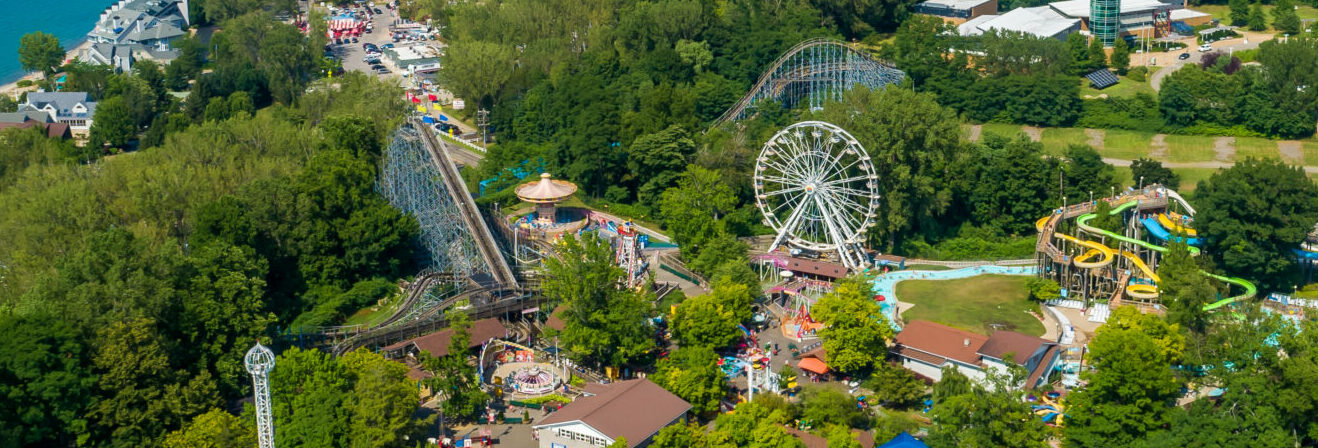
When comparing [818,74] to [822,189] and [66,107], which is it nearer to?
[822,189]

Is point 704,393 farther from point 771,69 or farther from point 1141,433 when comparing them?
point 771,69

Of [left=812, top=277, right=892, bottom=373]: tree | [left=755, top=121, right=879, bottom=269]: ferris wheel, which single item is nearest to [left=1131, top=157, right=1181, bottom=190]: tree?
[left=755, top=121, right=879, bottom=269]: ferris wheel

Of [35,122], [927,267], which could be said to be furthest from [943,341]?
[35,122]

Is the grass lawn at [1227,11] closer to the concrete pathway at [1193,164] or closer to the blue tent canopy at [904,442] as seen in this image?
the concrete pathway at [1193,164]

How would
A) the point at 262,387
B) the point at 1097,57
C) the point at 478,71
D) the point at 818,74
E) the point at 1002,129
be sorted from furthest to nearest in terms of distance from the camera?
the point at 478,71 → the point at 1097,57 → the point at 818,74 → the point at 1002,129 → the point at 262,387

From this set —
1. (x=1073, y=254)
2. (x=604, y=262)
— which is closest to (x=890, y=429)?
(x=604, y=262)
